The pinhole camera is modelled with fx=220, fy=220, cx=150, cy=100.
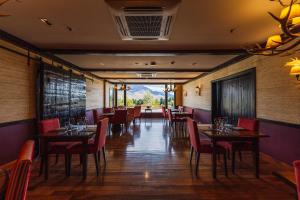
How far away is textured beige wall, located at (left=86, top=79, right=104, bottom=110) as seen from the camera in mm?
9891

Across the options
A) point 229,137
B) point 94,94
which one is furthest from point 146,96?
point 229,137

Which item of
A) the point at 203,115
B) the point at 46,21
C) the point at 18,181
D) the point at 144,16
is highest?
the point at 46,21

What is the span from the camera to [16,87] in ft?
14.6

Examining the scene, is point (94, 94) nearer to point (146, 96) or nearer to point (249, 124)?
point (146, 96)

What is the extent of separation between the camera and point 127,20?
118 inches

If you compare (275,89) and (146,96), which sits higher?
(146,96)

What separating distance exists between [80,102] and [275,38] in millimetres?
7010

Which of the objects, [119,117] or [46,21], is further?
[119,117]

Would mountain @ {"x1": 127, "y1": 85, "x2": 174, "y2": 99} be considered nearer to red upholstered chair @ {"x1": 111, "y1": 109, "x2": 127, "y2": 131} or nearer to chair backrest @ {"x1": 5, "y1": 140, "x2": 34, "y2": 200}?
red upholstered chair @ {"x1": 111, "y1": 109, "x2": 127, "y2": 131}

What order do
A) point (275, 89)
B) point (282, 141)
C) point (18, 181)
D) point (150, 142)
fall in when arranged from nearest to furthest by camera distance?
point (18, 181)
point (282, 141)
point (275, 89)
point (150, 142)

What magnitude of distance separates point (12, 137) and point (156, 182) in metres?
2.96

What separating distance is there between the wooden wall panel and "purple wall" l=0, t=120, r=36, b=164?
128mm

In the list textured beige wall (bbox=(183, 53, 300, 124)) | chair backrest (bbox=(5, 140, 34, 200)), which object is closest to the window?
textured beige wall (bbox=(183, 53, 300, 124))

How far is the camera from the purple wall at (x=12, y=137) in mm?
4023
